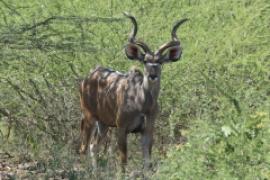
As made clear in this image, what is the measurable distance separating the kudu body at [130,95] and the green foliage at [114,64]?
0.36 m

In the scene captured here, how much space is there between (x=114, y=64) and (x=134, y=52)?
94.6 inches

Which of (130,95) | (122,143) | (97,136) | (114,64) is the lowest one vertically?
(97,136)

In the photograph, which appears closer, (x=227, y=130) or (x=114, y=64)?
(x=227, y=130)

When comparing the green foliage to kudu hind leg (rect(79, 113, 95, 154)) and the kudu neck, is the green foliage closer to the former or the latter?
kudu hind leg (rect(79, 113, 95, 154))

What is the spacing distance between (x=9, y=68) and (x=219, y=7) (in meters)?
4.44

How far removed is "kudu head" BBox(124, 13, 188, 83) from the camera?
1277 centimetres

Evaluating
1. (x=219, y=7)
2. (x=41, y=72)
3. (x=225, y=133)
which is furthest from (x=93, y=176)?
(x=219, y=7)

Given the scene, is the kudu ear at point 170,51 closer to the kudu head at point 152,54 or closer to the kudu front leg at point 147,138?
the kudu head at point 152,54

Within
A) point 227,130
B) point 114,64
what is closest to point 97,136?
point 114,64

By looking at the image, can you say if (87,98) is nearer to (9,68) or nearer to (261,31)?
(9,68)

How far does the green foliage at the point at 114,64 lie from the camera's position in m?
12.5

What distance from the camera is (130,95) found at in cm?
1323

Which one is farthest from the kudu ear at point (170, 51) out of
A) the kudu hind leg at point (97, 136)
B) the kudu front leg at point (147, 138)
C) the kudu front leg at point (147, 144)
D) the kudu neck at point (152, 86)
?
the kudu hind leg at point (97, 136)

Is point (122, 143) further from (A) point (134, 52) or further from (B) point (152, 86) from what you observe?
(A) point (134, 52)
